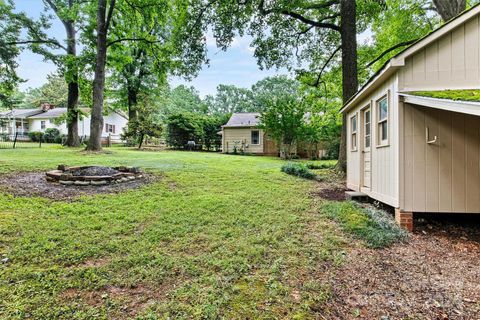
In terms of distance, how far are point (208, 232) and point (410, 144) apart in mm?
3561

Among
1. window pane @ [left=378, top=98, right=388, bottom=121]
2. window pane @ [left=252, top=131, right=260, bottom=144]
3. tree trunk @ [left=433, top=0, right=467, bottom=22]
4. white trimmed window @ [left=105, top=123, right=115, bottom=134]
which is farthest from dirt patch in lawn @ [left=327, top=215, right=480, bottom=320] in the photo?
white trimmed window @ [left=105, top=123, right=115, bottom=134]

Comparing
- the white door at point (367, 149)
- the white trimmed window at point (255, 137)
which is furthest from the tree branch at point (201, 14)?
the white trimmed window at point (255, 137)

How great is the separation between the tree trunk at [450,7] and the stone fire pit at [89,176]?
424 inches

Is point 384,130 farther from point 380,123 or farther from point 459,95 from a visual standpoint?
point 459,95

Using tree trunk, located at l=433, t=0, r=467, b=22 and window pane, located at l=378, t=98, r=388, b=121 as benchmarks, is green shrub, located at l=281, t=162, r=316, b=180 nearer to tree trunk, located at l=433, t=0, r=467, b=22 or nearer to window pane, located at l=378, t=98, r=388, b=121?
window pane, located at l=378, t=98, r=388, b=121

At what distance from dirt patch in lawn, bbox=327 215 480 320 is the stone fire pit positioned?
6.03 m

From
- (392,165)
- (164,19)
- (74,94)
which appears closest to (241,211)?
(392,165)

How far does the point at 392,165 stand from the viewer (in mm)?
4781

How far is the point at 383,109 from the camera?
536 cm

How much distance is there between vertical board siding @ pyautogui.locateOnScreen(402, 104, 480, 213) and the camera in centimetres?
435

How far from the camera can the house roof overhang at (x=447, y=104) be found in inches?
116

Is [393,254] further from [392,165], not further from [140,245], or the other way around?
[140,245]

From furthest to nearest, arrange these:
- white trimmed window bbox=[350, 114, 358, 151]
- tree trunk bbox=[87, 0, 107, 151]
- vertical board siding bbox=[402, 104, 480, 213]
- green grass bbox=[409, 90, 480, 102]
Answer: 1. tree trunk bbox=[87, 0, 107, 151]
2. white trimmed window bbox=[350, 114, 358, 151]
3. vertical board siding bbox=[402, 104, 480, 213]
4. green grass bbox=[409, 90, 480, 102]

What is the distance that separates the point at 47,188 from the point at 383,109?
7.49 metres
